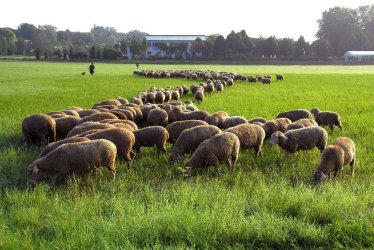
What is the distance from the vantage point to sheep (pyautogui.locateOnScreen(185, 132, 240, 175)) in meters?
9.16

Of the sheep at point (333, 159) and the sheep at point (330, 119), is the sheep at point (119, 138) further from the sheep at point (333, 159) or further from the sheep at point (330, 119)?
the sheep at point (330, 119)

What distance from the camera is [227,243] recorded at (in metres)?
5.59

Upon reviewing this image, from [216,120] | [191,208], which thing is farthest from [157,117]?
[191,208]

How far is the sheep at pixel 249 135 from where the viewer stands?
10.4 m

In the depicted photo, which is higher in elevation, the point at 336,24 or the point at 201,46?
the point at 336,24

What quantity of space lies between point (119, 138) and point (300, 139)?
4.80 m

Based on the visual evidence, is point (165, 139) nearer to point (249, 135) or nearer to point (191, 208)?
point (249, 135)

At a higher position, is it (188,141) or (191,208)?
(188,141)

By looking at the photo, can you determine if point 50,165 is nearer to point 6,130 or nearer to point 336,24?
point 6,130

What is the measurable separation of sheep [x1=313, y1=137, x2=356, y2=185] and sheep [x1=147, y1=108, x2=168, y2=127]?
6.89 meters

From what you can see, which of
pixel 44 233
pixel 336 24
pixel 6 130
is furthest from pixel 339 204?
pixel 336 24

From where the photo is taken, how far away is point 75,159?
880 centimetres

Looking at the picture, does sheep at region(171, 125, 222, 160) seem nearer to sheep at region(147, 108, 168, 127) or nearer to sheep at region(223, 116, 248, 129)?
sheep at region(223, 116, 248, 129)

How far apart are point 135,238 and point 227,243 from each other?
1.33 metres
